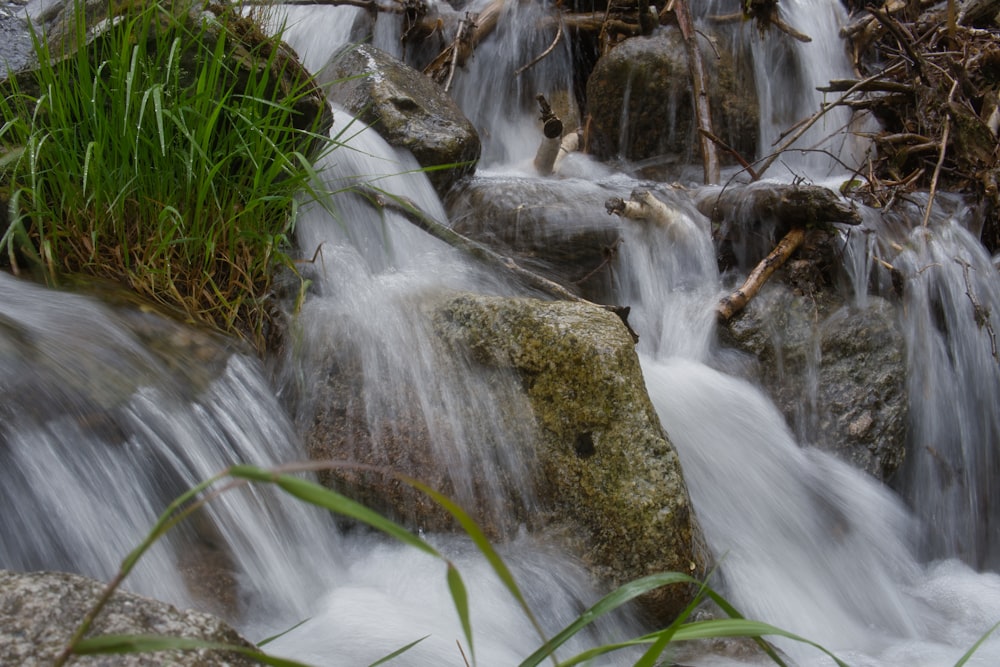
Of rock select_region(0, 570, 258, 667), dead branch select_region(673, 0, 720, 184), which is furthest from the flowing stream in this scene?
dead branch select_region(673, 0, 720, 184)

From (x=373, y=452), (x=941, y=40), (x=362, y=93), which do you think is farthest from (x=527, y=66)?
(x=373, y=452)

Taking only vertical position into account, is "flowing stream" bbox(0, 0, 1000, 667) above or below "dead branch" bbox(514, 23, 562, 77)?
below

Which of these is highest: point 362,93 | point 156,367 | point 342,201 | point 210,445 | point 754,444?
point 362,93

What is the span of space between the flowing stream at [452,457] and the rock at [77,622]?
0.65m

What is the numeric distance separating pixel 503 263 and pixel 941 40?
3715 mm

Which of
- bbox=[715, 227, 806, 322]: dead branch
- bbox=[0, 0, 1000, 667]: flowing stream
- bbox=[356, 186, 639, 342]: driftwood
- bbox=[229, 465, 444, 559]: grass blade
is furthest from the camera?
bbox=[715, 227, 806, 322]: dead branch

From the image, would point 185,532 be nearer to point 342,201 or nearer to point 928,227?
point 342,201

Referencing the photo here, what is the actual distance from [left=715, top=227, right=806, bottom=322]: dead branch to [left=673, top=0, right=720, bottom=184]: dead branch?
4.04 feet

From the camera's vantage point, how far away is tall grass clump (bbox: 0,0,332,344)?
2625 mm

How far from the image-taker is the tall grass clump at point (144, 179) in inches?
103

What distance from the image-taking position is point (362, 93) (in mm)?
4766

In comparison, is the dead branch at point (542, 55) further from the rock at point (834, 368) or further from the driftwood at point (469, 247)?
the rock at point (834, 368)

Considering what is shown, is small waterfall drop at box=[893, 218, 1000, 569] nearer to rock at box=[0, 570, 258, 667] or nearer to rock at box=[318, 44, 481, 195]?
rock at box=[318, 44, 481, 195]

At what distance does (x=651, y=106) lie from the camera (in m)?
5.75
